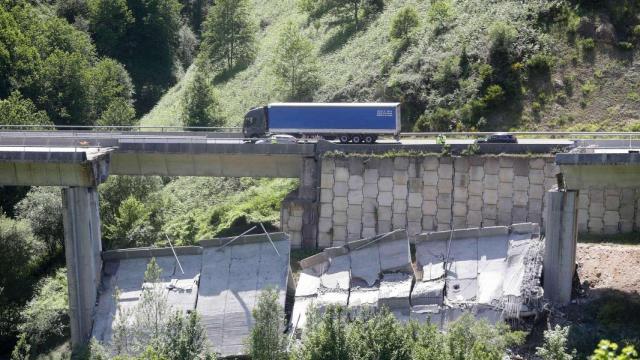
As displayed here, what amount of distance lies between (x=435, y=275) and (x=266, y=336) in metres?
11.2

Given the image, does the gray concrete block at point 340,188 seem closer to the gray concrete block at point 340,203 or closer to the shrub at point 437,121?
the gray concrete block at point 340,203

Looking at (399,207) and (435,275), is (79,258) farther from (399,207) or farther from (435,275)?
(435,275)

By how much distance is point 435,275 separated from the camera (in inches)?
1704

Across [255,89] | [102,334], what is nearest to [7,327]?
[102,334]

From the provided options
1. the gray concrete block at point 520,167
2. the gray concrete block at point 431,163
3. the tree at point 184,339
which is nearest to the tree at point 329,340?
the tree at point 184,339

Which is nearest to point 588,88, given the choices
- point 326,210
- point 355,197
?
point 355,197

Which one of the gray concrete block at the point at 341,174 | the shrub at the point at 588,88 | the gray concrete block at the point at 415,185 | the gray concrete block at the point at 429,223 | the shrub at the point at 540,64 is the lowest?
the gray concrete block at the point at 429,223

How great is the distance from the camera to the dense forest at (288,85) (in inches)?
2063

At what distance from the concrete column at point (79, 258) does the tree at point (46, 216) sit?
10.6 metres

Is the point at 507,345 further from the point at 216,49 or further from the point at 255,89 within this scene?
the point at 216,49

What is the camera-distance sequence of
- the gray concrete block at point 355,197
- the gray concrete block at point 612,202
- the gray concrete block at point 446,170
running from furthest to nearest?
the gray concrete block at point 355,197 → the gray concrete block at point 446,170 → the gray concrete block at point 612,202

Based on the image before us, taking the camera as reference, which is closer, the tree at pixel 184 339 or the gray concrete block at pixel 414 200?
the tree at pixel 184 339

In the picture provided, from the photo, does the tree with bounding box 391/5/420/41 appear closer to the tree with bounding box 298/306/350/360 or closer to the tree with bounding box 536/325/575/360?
the tree with bounding box 298/306/350/360

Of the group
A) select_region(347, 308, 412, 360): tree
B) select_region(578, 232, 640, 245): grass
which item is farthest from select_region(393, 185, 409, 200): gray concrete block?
select_region(347, 308, 412, 360): tree
